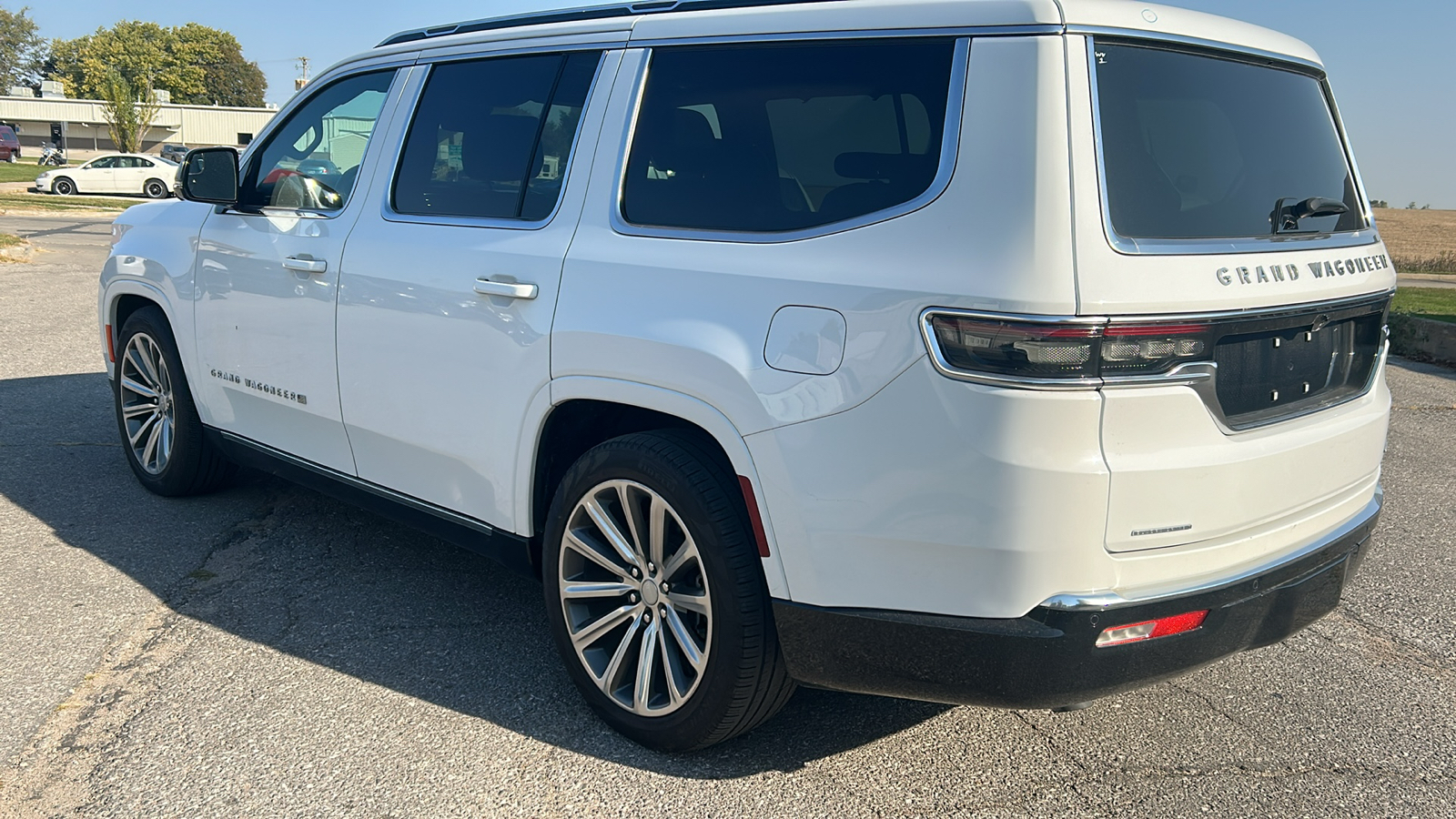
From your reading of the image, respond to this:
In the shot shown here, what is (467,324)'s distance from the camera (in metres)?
3.41

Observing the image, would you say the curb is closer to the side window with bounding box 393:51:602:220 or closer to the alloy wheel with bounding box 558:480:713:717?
the side window with bounding box 393:51:602:220

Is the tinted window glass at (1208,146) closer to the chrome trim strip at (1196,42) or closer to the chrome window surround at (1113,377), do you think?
the chrome trim strip at (1196,42)

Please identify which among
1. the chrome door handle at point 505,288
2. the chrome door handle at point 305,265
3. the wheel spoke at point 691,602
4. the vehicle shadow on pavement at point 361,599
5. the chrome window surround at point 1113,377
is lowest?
the vehicle shadow on pavement at point 361,599

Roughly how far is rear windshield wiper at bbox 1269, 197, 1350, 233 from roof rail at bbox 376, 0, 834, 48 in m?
1.23

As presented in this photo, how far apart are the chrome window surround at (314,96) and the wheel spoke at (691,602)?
1.99 m

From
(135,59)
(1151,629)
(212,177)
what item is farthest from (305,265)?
(135,59)

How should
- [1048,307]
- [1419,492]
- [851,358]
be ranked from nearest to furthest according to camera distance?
[1048,307] < [851,358] < [1419,492]

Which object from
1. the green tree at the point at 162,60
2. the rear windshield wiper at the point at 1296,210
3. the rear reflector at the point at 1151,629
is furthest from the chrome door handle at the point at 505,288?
the green tree at the point at 162,60

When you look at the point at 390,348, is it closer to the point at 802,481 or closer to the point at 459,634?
the point at 459,634

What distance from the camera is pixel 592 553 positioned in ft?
10.5

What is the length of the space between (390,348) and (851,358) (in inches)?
72.7

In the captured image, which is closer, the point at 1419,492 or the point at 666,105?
the point at 666,105

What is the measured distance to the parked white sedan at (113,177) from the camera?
36.0m

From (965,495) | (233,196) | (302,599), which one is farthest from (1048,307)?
(233,196)
